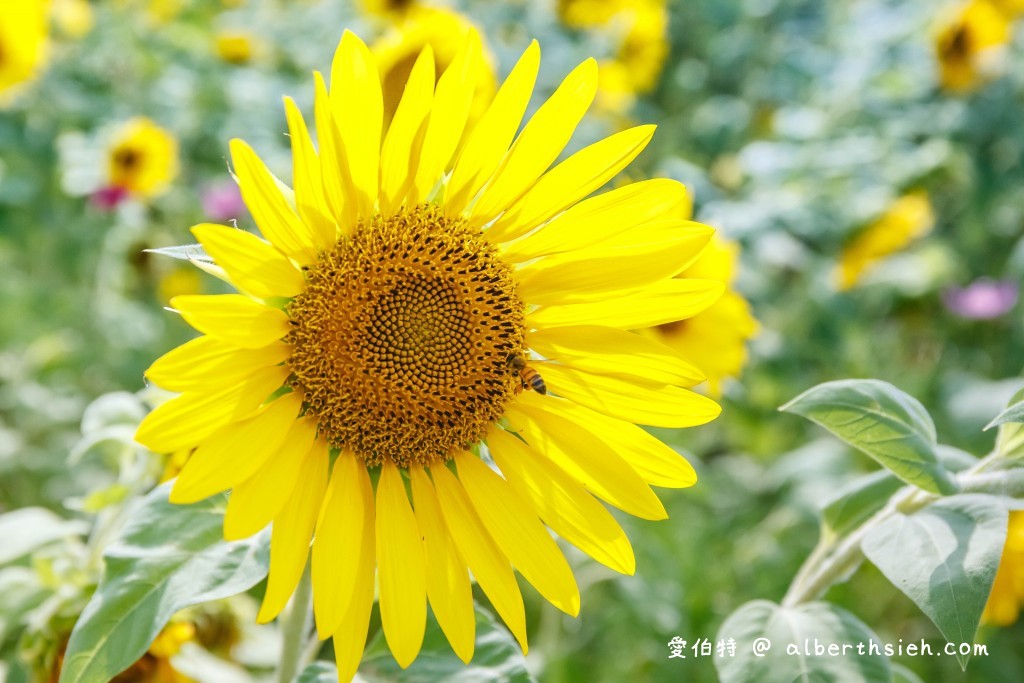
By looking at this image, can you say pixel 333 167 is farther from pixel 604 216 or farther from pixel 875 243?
pixel 875 243

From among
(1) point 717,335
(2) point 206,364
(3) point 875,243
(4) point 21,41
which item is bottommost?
(2) point 206,364

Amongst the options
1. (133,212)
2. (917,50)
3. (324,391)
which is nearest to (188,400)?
(324,391)


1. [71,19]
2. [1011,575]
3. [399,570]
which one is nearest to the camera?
[399,570]

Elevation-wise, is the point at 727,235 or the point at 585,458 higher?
the point at 727,235

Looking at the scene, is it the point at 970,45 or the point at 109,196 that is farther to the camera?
the point at 970,45

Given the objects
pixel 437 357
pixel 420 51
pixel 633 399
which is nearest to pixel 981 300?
pixel 420 51

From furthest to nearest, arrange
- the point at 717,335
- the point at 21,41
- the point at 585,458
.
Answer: the point at 21,41
the point at 717,335
the point at 585,458

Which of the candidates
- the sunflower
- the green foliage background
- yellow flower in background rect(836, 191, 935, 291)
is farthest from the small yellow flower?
the sunflower
